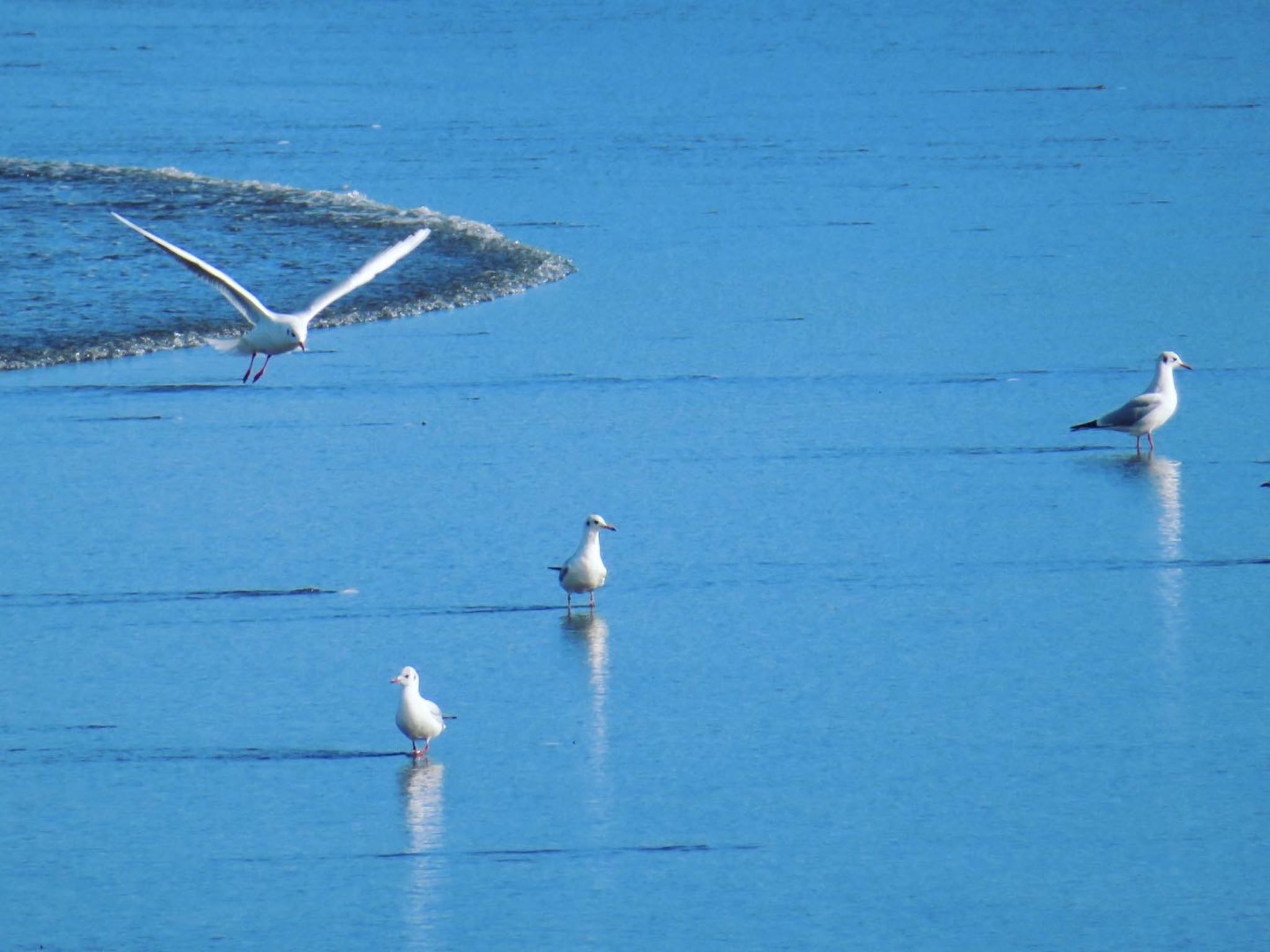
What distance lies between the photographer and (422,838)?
17.4 feet

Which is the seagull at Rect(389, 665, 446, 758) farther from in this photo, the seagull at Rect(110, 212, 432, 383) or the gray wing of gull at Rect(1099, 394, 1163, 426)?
the gray wing of gull at Rect(1099, 394, 1163, 426)

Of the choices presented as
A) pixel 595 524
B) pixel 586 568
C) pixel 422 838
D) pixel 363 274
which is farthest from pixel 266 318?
pixel 422 838

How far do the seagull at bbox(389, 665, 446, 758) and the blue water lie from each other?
9 cm

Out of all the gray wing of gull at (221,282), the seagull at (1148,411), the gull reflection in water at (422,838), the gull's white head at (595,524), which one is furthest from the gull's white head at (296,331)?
the gull reflection in water at (422,838)

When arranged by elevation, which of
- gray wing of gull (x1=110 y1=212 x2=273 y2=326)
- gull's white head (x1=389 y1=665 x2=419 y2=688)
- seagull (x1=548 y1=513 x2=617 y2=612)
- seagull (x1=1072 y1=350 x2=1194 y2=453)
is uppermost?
gray wing of gull (x1=110 y1=212 x2=273 y2=326)

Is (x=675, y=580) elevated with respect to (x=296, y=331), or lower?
lower

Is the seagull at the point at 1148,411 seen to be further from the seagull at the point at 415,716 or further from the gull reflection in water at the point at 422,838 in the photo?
the gull reflection in water at the point at 422,838

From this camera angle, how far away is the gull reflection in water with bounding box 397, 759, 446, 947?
4820 mm

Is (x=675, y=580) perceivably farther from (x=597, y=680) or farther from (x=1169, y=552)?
(x=1169, y=552)

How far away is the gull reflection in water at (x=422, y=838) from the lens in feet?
15.8

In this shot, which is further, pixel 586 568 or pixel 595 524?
pixel 595 524

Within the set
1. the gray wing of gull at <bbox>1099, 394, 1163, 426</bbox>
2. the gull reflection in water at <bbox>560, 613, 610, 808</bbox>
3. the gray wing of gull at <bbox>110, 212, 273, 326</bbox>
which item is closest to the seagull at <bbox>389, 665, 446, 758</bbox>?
the gull reflection in water at <bbox>560, 613, 610, 808</bbox>

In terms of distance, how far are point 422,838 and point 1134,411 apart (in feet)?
15.4

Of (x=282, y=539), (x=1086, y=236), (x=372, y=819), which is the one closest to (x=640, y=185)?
(x=1086, y=236)
